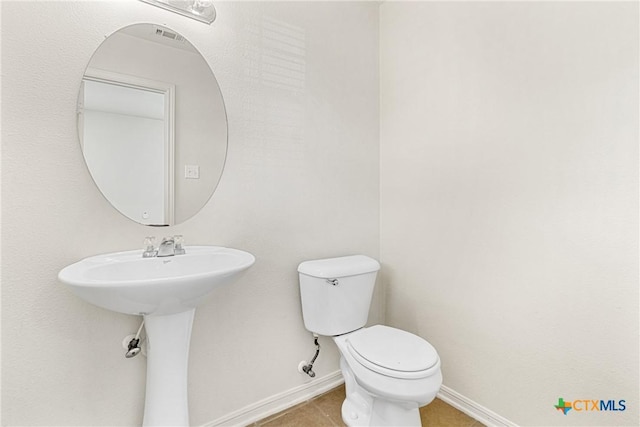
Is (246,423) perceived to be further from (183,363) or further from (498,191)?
(498,191)

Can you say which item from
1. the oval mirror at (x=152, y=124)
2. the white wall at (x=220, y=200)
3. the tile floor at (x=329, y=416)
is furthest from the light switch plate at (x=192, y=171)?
the tile floor at (x=329, y=416)

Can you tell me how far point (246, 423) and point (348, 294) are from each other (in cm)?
79

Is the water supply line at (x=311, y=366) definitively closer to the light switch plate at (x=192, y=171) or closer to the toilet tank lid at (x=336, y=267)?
the toilet tank lid at (x=336, y=267)

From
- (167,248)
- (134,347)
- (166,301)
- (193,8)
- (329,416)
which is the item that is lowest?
(329,416)

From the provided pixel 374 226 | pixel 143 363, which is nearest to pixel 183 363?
pixel 143 363

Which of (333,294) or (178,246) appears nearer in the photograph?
(178,246)

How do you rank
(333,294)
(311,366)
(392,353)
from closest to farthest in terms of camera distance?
(392,353), (333,294), (311,366)

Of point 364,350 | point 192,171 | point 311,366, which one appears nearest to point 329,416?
point 311,366

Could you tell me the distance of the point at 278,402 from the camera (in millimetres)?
1573

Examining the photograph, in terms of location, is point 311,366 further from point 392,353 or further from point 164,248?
point 164,248

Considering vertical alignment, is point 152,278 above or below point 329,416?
above

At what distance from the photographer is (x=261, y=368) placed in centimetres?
152

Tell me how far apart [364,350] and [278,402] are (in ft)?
2.07

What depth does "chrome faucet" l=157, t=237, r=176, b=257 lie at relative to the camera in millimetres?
1156
